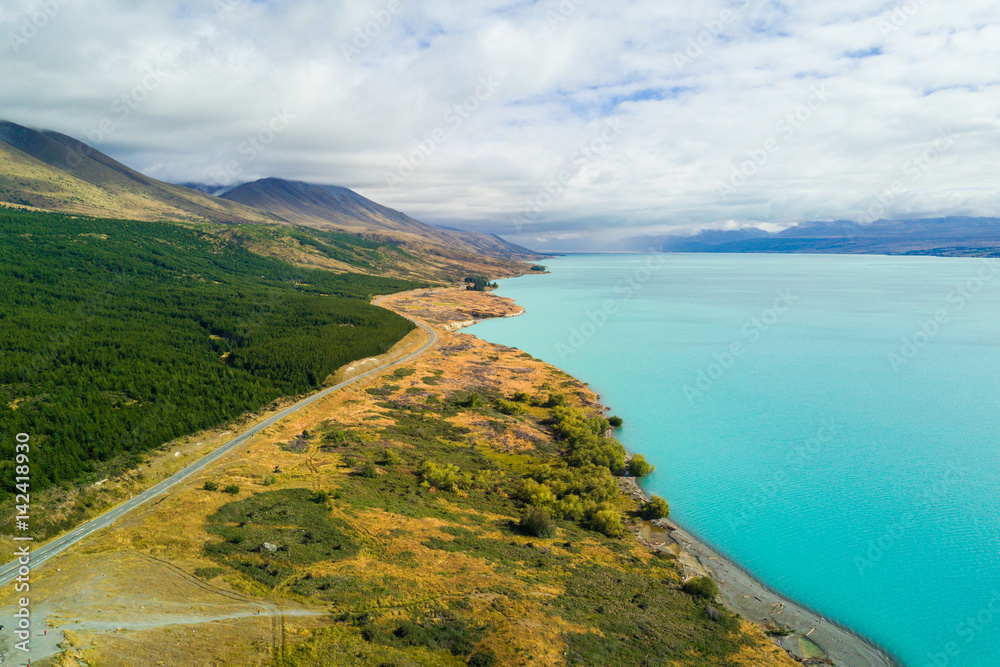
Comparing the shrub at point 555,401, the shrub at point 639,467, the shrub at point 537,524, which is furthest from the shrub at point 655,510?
the shrub at point 555,401

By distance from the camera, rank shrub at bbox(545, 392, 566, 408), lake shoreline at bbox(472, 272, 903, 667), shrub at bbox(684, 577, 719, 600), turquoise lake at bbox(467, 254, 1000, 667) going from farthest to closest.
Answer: shrub at bbox(545, 392, 566, 408) < turquoise lake at bbox(467, 254, 1000, 667) < shrub at bbox(684, 577, 719, 600) < lake shoreline at bbox(472, 272, 903, 667)

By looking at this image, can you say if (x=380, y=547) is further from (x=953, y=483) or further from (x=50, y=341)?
(x=50, y=341)

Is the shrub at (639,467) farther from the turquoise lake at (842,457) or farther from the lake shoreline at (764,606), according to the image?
the lake shoreline at (764,606)

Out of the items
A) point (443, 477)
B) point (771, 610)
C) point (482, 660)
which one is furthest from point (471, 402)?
point (482, 660)

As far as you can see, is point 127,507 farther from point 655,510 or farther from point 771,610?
point 771,610

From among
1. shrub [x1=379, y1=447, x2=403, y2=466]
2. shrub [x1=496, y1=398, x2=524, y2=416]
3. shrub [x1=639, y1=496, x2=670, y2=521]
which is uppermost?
shrub [x1=496, y1=398, x2=524, y2=416]

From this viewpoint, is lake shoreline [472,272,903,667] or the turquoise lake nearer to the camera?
lake shoreline [472,272,903,667]

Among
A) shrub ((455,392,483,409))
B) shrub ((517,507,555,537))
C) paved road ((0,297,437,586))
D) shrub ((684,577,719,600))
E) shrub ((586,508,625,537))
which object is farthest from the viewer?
shrub ((455,392,483,409))

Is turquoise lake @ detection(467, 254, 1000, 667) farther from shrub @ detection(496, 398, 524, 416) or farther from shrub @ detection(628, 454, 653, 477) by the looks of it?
shrub @ detection(496, 398, 524, 416)

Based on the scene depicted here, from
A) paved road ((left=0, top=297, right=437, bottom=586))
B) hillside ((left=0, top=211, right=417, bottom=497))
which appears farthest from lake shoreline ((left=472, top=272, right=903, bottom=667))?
hillside ((left=0, top=211, right=417, bottom=497))
